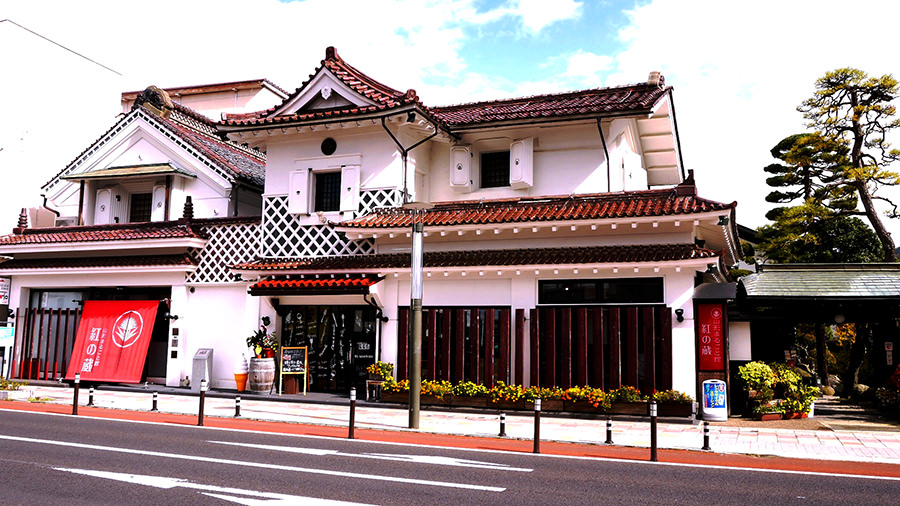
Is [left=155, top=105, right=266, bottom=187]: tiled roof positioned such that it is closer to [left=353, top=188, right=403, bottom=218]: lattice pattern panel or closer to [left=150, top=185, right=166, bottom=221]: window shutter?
[left=150, top=185, right=166, bottom=221]: window shutter

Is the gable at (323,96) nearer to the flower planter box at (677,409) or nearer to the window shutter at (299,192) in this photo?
the window shutter at (299,192)

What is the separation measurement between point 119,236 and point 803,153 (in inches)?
995

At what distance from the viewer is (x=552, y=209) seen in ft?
60.4

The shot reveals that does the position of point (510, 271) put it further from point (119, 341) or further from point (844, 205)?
point (844, 205)

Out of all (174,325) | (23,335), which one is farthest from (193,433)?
(23,335)

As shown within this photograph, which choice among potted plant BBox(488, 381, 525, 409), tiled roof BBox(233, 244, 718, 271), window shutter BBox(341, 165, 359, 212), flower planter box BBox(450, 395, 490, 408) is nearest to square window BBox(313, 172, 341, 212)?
window shutter BBox(341, 165, 359, 212)

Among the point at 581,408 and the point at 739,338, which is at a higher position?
the point at 739,338

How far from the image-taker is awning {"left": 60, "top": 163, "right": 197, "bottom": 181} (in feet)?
79.6

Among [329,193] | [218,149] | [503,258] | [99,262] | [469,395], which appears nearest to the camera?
[469,395]

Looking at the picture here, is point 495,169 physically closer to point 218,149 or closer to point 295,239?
point 295,239

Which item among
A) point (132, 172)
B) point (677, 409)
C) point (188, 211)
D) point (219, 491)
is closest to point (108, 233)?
point (132, 172)

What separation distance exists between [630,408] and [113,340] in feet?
55.7

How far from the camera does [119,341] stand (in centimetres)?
2312

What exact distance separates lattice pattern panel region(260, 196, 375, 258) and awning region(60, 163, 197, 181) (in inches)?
179
